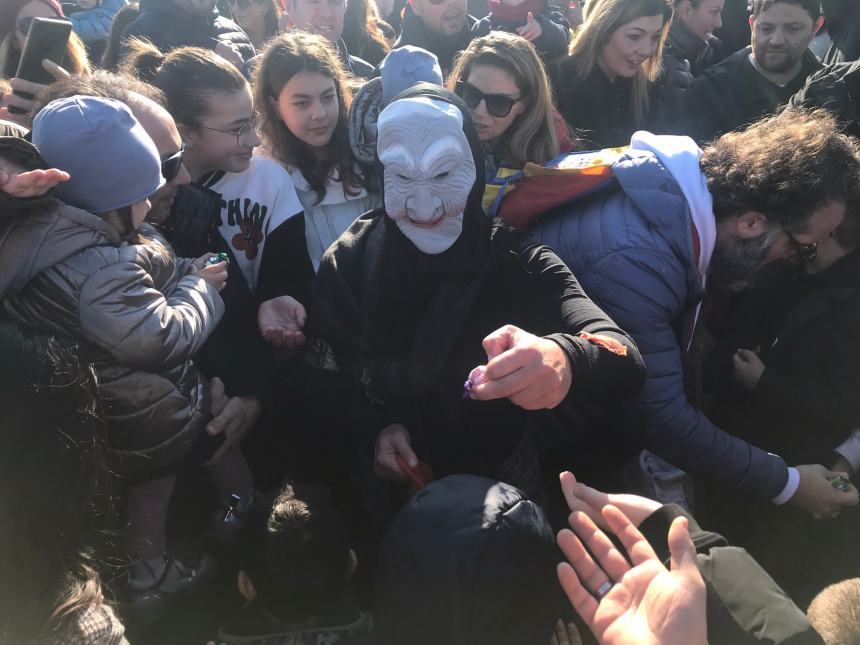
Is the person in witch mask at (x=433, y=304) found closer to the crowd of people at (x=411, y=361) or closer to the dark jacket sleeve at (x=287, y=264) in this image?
the crowd of people at (x=411, y=361)

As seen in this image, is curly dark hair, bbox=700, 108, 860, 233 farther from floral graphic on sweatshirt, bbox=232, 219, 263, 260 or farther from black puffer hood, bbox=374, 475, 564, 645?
floral graphic on sweatshirt, bbox=232, 219, 263, 260

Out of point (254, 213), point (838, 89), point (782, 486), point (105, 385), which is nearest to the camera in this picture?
point (105, 385)

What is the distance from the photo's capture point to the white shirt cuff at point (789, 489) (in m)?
2.04

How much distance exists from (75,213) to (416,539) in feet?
3.43

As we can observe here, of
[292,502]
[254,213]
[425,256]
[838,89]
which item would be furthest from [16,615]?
[838,89]

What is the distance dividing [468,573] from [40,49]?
2.34 metres

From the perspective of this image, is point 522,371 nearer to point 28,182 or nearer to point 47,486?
point 47,486

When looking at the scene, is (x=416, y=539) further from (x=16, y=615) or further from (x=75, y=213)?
(x=75, y=213)

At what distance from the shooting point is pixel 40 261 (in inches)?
56.9

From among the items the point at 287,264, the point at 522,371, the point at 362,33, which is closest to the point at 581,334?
the point at 522,371

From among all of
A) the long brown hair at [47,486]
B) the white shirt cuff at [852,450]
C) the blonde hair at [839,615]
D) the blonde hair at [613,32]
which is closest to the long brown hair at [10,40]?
the long brown hair at [47,486]

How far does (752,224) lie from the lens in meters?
2.07

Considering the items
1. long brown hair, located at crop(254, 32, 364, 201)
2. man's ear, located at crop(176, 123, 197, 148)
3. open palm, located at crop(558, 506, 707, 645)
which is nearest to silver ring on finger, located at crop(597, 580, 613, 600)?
open palm, located at crop(558, 506, 707, 645)

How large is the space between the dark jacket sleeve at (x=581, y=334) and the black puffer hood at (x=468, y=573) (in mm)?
324
